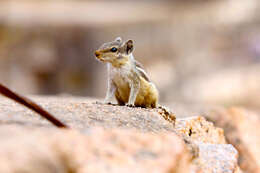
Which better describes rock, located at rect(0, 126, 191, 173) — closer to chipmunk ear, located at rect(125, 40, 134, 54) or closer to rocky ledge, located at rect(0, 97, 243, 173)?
rocky ledge, located at rect(0, 97, 243, 173)

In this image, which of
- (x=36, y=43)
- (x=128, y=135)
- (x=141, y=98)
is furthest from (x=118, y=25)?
(x=128, y=135)

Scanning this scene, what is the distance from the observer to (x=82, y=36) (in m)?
13.6

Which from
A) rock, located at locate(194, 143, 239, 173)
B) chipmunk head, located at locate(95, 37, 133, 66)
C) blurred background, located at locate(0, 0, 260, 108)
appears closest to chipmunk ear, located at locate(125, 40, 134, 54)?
chipmunk head, located at locate(95, 37, 133, 66)

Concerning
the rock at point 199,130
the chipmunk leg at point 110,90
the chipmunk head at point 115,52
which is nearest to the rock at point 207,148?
the rock at point 199,130

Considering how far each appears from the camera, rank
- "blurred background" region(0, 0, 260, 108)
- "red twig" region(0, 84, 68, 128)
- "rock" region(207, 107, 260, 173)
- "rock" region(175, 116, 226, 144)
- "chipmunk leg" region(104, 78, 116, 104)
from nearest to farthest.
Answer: "red twig" region(0, 84, 68, 128)
"rock" region(175, 116, 226, 144)
"chipmunk leg" region(104, 78, 116, 104)
"rock" region(207, 107, 260, 173)
"blurred background" region(0, 0, 260, 108)

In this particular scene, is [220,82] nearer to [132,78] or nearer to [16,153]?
[132,78]

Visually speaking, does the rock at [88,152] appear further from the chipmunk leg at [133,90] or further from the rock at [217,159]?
the chipmunk leg at [133,90]

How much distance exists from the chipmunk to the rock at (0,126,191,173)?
1931 millimetres

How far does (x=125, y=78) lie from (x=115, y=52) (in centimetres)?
26

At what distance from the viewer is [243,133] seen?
4879 mm

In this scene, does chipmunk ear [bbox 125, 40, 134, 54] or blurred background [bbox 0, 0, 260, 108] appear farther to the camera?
blurred background [bbox 0, 0, 260, 108]

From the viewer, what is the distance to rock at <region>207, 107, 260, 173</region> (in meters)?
4.34

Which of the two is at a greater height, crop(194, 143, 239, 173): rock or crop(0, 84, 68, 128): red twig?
crop(0, 84, 68, 128): red twig

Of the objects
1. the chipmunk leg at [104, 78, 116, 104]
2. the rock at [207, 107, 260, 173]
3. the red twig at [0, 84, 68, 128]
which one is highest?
the red twig at [0, 84, 68, 128]
